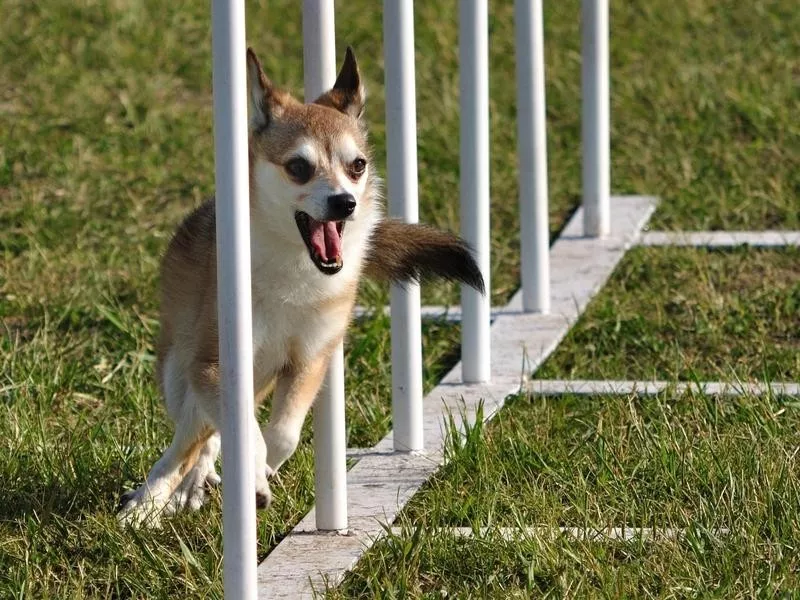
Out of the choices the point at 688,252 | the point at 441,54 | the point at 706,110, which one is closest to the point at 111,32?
the point at 441,54

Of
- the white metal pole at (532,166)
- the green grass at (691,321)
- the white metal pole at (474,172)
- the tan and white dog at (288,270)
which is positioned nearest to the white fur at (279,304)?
the tan and white dog at (288,270)

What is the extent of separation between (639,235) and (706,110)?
5.64 feet

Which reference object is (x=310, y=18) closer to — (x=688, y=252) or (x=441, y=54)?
(x=688, y=252)

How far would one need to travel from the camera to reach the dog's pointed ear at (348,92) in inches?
166

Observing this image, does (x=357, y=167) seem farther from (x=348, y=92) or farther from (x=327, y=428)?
(x=327, y=428)

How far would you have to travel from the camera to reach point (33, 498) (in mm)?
4121

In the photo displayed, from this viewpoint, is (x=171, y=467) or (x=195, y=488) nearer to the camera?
(x=171, y=467)

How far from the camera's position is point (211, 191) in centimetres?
754

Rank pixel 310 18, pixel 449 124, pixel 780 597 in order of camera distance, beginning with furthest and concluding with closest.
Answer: pixel 449 124, pixel 310 18, pixel 780 597

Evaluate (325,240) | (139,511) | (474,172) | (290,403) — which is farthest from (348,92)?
(139,511)

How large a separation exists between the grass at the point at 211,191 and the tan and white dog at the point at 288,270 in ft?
0.65

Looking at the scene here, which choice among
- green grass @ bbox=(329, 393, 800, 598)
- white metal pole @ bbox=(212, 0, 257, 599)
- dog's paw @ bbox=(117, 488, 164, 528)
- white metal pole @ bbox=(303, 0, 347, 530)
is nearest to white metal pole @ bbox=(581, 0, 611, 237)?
green grass @ bbox=(329, 393, 800, 598)

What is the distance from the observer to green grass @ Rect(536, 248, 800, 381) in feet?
17.8

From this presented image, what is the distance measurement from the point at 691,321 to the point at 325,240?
2.31m
